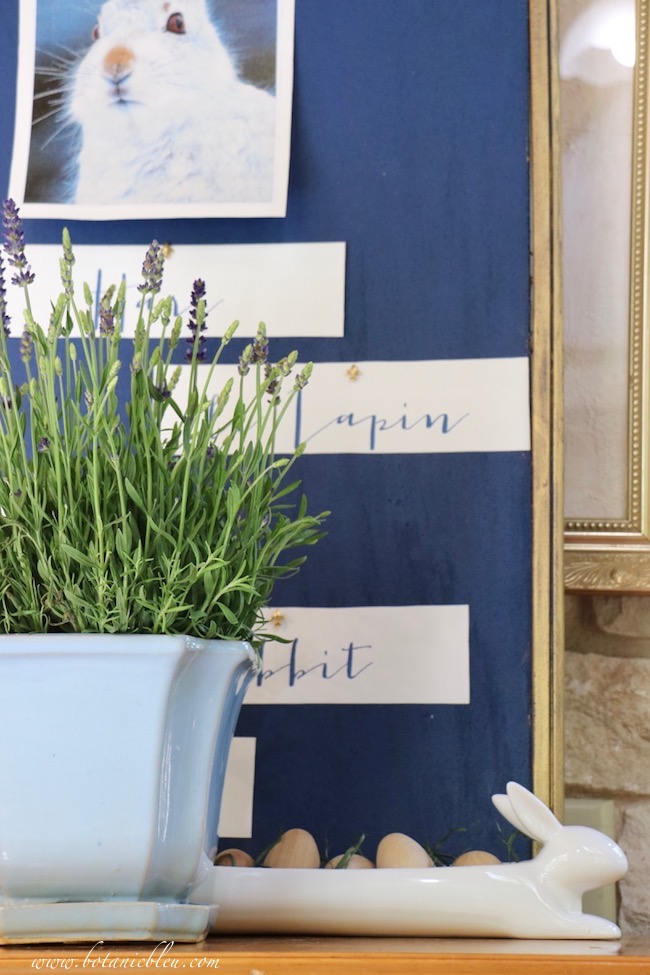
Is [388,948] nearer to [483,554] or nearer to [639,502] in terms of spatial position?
[483,554]

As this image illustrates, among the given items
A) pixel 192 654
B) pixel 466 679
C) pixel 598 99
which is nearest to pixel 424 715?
pixel 466 679

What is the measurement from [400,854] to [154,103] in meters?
0.62

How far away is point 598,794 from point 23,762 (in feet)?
1.62

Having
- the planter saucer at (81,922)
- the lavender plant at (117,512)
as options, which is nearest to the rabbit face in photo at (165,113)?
the lavender plant at (117,512)

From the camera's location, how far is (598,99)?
3.05 feet

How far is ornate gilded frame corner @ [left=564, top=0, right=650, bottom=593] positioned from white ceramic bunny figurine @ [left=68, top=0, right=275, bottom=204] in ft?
1.01

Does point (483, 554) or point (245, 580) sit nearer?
point (245, 580)

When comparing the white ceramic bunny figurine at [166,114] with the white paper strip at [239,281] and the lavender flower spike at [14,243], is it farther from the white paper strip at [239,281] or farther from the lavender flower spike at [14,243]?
the lavender flower spike at [14,243]

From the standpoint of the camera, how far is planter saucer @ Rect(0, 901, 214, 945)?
0.54 metres

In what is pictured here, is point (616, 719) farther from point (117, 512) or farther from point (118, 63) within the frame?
point (118, 63)

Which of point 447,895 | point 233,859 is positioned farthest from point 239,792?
point 447,895

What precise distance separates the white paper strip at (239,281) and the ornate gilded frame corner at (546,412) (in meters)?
0.16

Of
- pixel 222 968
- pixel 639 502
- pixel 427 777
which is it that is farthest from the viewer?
pixel 639 502

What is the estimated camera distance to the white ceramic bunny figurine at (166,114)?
88 cm
